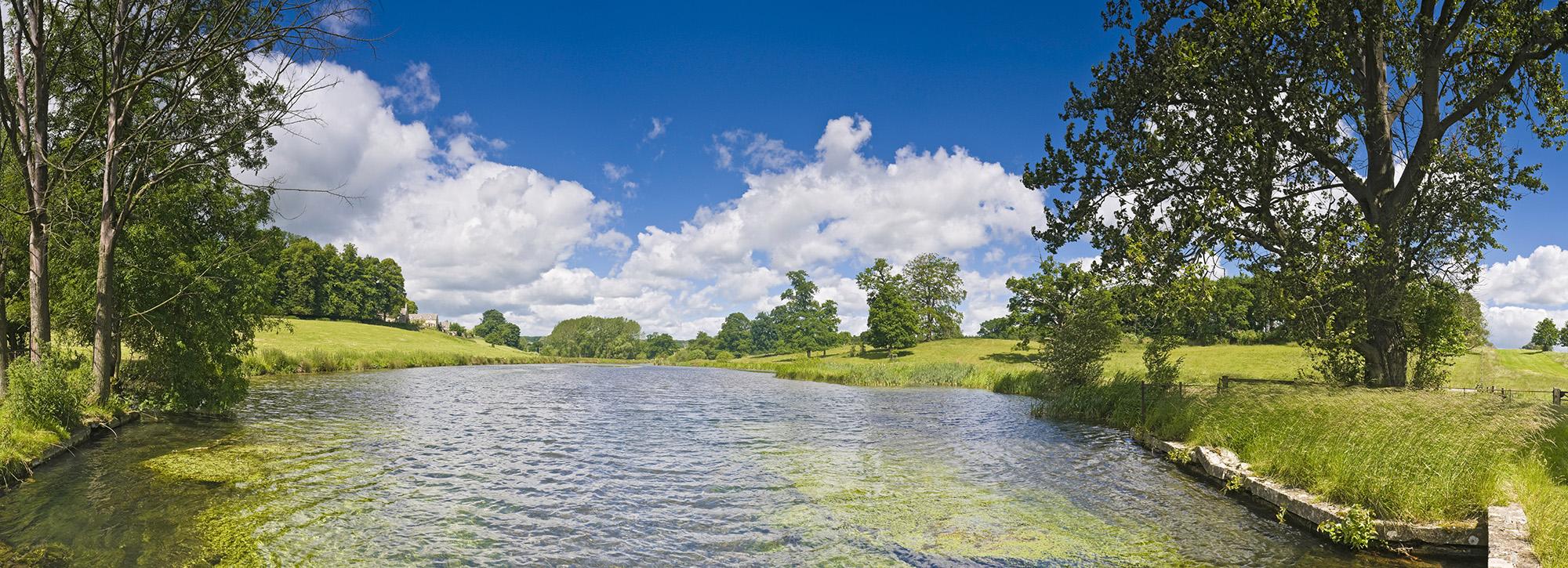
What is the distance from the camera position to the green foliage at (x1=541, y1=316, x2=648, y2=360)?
504ft

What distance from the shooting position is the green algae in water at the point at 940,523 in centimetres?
961

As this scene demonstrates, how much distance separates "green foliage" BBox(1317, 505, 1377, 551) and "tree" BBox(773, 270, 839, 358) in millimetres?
85467

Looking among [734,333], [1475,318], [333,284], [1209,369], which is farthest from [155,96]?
[734,333]

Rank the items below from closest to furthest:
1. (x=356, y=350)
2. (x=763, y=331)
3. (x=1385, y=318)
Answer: (x=1385, y=318)
(x=356, y=350)
(x=763, y=331)

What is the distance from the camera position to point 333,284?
9856cm

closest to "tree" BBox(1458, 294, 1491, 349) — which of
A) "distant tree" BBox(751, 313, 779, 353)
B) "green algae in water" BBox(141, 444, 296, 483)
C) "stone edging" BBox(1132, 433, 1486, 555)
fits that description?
"stone edging" BBox(1132, 433, 1486, 555)

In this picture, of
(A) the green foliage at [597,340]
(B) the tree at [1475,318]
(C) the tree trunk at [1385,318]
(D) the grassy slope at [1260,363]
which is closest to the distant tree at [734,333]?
(A) the green foliage at [597,340]

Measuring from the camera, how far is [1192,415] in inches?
725

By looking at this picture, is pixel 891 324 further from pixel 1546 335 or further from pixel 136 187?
pixel 1546 335

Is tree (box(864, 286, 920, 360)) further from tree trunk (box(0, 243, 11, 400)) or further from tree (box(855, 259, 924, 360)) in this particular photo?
tree trunk (box(0, 243, 11, 400))

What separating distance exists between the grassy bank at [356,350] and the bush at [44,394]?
14.5m

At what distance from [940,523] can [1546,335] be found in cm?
13340

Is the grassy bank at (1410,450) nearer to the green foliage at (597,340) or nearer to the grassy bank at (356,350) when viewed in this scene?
the grassy bank at (356,350)

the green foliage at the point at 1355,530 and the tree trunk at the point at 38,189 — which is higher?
the tree trunk at the point at 38,189
